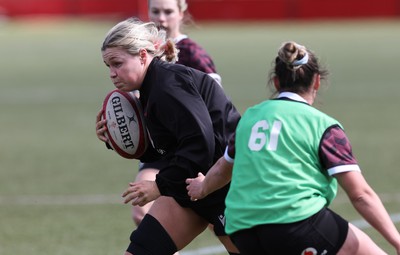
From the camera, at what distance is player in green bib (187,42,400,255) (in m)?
4.44

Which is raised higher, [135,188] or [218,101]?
[218,101]

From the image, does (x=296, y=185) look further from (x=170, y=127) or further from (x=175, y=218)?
(x=175, y=218)

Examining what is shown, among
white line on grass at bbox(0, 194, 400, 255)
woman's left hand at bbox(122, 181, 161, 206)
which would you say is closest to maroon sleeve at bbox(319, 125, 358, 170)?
woman's left hand at bbox(122, 181, 161, 206)

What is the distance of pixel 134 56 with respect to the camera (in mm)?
5438

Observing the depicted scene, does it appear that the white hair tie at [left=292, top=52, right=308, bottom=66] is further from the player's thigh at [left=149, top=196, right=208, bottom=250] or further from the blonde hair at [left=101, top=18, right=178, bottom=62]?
the player's thigh at [left=149, top=196, right=208, bottom=250]

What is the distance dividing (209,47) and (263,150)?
80.4ft

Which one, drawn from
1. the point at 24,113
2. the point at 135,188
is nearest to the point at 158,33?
the point at 135,188

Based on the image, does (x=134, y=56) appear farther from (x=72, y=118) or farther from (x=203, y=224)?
(x=72, y=118)

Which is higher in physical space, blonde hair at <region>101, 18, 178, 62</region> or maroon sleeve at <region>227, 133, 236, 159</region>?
blonde hair at <region>101, 18, 178, 62</region>

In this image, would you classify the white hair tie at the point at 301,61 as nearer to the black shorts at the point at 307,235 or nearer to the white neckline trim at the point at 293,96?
the white neckline trim at the point at 293,96

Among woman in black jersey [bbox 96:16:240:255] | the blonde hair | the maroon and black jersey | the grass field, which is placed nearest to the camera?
woman in black jersey [bbox 96:16:240:255]

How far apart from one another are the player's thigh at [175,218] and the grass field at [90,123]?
3.29ft

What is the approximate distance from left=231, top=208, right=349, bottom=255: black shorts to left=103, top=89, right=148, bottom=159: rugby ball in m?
1.47

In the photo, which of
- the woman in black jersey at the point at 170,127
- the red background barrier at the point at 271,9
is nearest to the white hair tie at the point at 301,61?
the woman in black jersey at the point at 170,127
